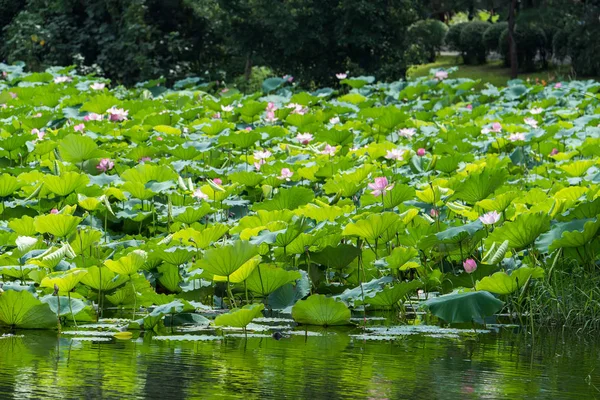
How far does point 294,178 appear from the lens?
6.01m

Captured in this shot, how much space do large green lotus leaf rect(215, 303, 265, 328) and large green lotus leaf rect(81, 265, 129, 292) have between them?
542 millimetres

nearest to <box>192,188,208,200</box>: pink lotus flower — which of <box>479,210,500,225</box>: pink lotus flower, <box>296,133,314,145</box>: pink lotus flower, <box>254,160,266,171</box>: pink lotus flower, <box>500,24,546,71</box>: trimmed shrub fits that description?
<box>254,160,266,171</box>: pink lotus flower

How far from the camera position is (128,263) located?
358cm

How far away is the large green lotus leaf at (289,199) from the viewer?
193 inches

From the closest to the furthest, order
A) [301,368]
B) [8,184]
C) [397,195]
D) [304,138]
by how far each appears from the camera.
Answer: [301,368] < [397,195] < [8,184] < [304,138]

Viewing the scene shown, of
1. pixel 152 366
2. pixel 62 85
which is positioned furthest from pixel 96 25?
pixel 152 366

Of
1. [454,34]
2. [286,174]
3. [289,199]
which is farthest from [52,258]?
[454,34]

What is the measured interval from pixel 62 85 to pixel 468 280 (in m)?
9.00

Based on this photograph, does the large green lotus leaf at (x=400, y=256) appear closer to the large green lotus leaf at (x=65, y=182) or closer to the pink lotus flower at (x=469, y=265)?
the pink lotus flower at (x=469, y=265)

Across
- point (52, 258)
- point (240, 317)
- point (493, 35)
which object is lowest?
point (240, 317)

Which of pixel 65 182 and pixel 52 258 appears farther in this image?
pixel 65 182

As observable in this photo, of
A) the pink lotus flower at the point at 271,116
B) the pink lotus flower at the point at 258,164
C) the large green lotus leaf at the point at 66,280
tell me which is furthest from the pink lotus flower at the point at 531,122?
the large green lotus leaf at the point at 66,280

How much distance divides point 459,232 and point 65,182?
7.13 ft

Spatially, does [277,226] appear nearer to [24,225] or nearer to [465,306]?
[465,306]
